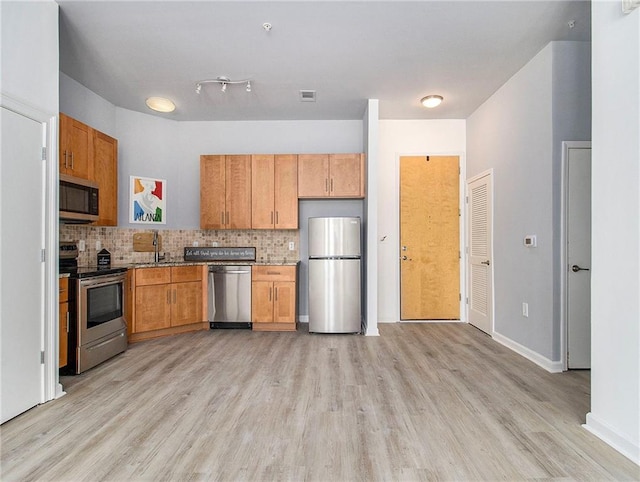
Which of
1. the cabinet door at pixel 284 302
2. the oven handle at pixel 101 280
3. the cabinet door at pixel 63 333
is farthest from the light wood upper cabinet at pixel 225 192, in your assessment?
the cabinet door at pixel 63 333

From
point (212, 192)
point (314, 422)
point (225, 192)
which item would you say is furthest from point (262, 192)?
point (314, 422)

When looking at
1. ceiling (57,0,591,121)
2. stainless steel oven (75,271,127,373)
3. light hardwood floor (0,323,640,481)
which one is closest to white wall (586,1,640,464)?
light hardwood floor (0,323,640,481)

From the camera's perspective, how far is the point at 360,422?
2094 millimetres

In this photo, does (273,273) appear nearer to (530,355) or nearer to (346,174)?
(346,174)

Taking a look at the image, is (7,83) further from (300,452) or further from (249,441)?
(300,452)

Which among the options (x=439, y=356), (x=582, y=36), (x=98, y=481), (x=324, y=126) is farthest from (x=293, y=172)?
(x=98, y=481)

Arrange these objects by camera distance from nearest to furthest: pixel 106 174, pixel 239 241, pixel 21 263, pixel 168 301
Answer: pixel 21 263 → pixel 106 174 → pixel 168 301 → pixel 239 241

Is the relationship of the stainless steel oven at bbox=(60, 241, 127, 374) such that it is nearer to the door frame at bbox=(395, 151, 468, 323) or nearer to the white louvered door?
the door frame at bbox=(395, 151, 468, 323)

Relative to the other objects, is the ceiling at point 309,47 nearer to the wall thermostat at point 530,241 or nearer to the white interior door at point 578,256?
the white interior door at point 578,256

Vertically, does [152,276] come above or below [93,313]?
above

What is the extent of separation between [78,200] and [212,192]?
164 centimetres

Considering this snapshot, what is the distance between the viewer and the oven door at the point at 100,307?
291 centimetres

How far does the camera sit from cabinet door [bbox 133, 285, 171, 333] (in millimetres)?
3854

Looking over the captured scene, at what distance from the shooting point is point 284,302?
170 inches
